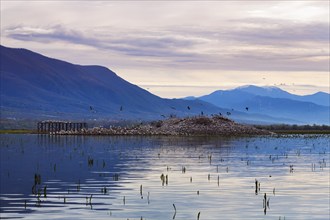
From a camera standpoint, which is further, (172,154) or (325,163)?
(172,154)

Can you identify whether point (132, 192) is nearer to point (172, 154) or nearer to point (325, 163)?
point (325, 163)

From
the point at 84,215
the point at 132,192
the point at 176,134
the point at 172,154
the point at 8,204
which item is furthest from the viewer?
the point at 176,134

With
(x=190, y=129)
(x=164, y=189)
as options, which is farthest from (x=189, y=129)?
(x=164, y=189)

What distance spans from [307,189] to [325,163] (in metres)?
23.9

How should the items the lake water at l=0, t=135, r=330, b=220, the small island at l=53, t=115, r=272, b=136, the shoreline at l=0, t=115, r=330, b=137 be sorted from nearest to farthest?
the lake water at l=0, t=135, r=330, b=220, the shoreline at l=0, t=115, r=330, b=137, the small island at l=53, t=115, r=272, b=136

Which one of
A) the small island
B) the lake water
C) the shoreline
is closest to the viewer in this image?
the lake water

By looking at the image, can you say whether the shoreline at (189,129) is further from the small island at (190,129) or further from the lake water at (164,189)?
the lake water at (164,189)

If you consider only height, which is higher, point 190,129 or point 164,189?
point 190,129

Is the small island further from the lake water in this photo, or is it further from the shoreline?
the lake water

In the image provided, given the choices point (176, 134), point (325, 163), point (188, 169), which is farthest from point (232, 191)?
point (176, 134)

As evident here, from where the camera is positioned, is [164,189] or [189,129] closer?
[164,189]

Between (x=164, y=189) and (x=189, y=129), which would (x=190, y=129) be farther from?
(x=164, y=189)

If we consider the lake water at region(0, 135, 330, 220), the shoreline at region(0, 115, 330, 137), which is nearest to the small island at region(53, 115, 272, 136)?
the shoreline at region(0, 115, 330, 137)

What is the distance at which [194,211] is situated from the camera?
36.0 metres
